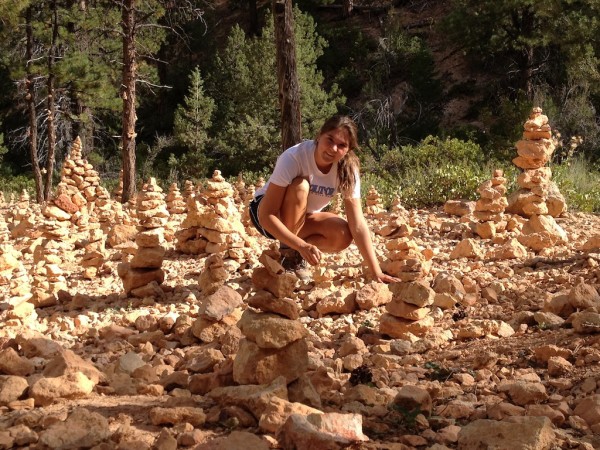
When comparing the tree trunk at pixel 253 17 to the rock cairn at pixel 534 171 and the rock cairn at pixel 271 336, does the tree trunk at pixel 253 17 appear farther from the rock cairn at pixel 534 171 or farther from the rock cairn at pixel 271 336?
the rock cairn at pixel 271 336

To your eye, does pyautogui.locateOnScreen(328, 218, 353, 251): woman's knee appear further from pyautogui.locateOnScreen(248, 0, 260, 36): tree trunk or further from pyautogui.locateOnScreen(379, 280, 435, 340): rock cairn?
pyautogui.locateOnScreen(248, 0, 260, 36): tree trunk

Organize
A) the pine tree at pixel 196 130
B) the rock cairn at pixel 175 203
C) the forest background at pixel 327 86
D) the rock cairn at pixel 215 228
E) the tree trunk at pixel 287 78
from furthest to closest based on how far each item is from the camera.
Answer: the pine tree at pixel 196 130
the forest background at pixel 327 86
the rock cairn at pixel 175 203
the rock cairn at pixel 215 228
the tree trunk at pixel 287 78

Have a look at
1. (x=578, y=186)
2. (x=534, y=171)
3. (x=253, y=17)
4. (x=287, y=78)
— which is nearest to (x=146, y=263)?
(x=287, y=78)

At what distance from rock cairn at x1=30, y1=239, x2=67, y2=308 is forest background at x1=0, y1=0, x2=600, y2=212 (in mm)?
5491

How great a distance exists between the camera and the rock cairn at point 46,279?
6.70m

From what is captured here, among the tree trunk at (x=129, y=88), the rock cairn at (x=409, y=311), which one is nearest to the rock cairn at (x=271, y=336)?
the rock cairn at (x=409, y=311)

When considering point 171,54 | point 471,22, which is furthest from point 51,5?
point 471,22

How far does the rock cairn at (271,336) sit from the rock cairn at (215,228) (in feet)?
13.5

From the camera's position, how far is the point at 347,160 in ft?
15.0

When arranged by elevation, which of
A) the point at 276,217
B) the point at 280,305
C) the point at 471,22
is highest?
the point at 471,22

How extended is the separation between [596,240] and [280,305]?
432 centimetres

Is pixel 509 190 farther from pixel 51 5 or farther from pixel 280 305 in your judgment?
pixel 51 5

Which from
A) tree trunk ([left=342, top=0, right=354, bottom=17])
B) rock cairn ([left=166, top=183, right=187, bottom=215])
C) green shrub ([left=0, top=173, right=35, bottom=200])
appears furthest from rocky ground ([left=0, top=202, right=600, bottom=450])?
tree trunk ([left=342, top=0, right=354, bottom=17])

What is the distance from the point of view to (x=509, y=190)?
35.3ft
